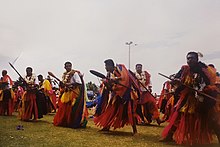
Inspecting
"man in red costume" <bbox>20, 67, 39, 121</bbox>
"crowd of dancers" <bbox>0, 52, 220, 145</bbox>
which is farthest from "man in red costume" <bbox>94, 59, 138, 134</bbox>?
"man in red costume" <bbox>20, 67, 39, 121</bbox>

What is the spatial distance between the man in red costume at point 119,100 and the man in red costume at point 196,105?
157 centimetres

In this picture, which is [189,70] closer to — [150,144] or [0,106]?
[150,144]

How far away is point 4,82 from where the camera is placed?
39.1 ft

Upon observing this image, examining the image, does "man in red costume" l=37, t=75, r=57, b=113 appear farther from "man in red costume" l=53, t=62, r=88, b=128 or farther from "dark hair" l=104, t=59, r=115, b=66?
"dark hair" l=104, t=59, r=115, b=66

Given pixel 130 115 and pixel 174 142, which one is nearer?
pixel 174 142

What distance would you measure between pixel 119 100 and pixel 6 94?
629 cm

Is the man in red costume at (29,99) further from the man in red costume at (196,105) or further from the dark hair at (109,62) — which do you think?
the man in red costume at (196,105)

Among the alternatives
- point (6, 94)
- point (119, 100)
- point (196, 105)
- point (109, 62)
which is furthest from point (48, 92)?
point (196, 105)

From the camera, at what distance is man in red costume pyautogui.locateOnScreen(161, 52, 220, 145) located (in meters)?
5.25

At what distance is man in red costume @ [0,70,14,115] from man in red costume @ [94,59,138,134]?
5.74m

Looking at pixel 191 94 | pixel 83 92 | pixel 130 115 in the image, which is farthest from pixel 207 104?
pixel 83 92

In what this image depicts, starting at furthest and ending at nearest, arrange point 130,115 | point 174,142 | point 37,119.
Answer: point 37,119, point 130,115, point 174,142

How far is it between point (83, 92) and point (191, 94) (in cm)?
353

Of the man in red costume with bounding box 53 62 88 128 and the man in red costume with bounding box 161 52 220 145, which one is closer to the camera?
the man in red costume with bounding box 161 52 220 145
